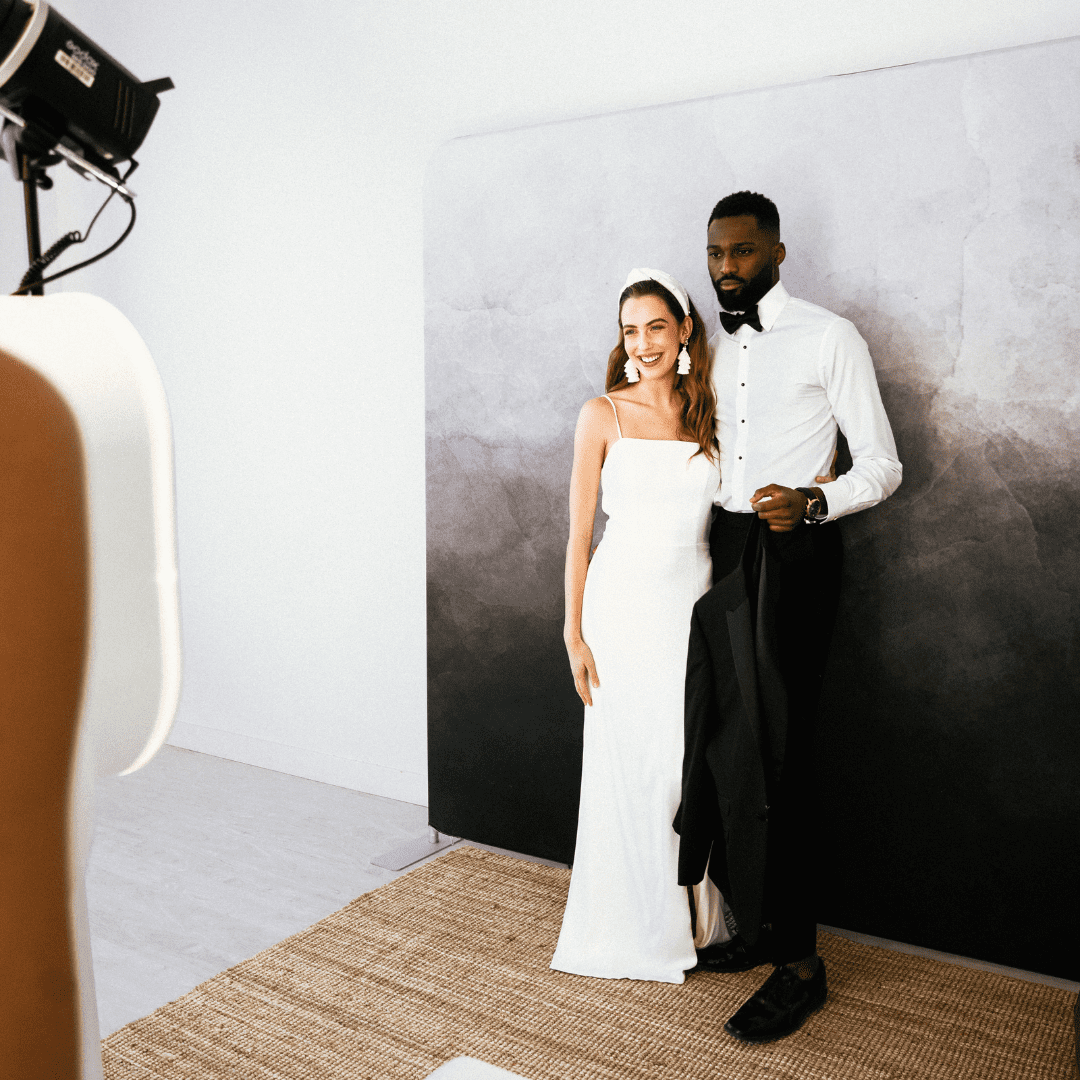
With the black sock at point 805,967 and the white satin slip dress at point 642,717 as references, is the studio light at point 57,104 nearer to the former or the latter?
the white satin slip dress at point 642,717

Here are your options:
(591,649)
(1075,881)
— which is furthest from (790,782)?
(1075,881)

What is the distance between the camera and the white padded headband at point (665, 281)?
237 centimetres

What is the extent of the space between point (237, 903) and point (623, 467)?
5.32ft

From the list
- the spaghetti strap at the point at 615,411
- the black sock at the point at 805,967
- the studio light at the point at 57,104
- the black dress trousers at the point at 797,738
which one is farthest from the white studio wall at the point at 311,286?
the studio light at the point at 57,104

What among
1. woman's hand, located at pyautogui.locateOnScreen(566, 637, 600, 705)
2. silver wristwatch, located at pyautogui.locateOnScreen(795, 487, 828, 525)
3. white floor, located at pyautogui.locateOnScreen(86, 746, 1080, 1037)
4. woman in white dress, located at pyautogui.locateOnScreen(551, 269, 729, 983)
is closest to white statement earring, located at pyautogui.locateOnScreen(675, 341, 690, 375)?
woman in white dress, located at pyautogui.locateOnScreen(551, 269, 729, 983)

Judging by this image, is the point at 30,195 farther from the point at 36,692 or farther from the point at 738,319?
the point at 738,319

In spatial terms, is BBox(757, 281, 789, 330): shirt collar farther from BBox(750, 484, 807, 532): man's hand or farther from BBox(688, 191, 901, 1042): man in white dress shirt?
BBox(750, 484, 807, 532): man's hand

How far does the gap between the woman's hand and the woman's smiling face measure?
0.70 meters

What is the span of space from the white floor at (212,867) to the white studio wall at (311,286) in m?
0.18

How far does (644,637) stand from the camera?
7.70 feet

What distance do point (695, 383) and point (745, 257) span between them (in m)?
0.32

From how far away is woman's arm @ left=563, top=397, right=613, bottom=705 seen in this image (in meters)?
2.43

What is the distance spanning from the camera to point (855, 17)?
2.48 m

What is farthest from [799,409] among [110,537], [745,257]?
[110,537]
